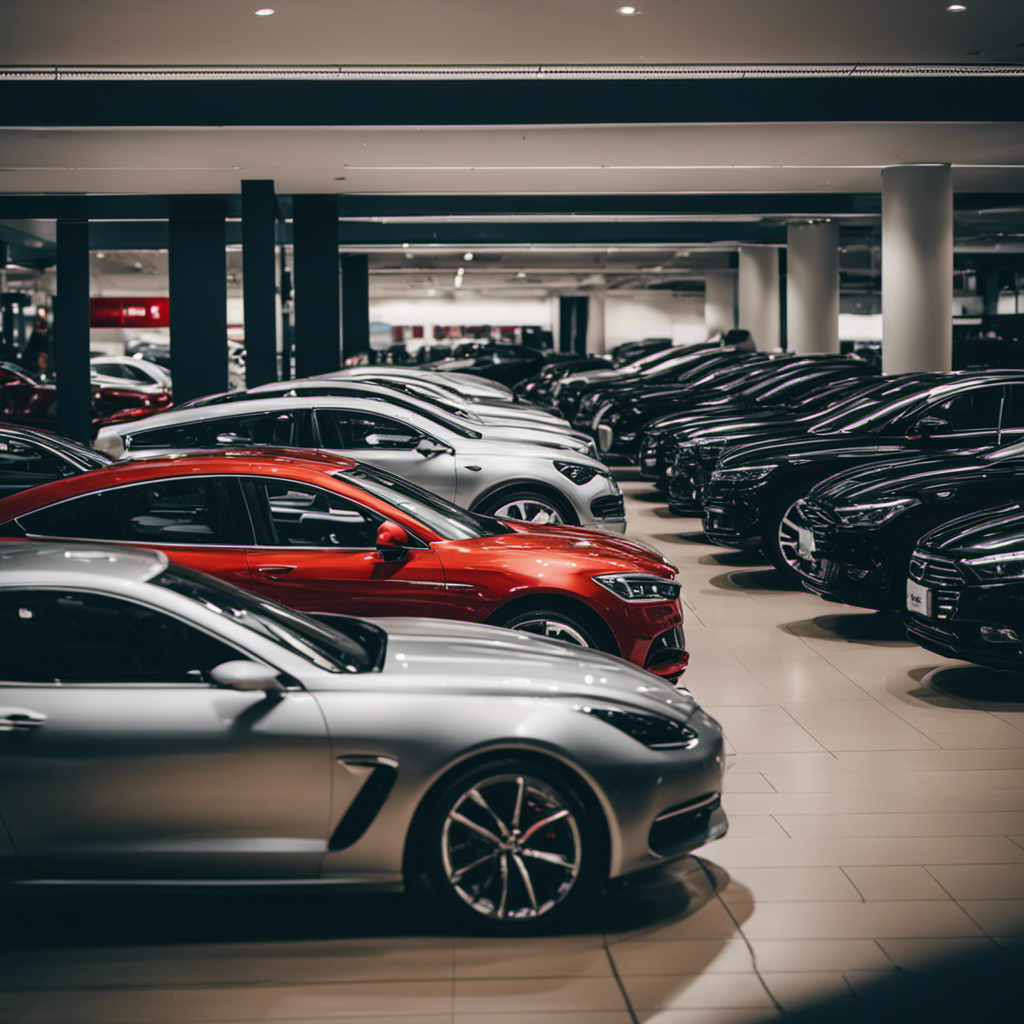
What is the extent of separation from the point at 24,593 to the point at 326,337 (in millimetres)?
18827

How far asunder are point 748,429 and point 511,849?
965 centimetres

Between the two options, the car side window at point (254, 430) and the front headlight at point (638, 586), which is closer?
the front headlight at point (638, 586)

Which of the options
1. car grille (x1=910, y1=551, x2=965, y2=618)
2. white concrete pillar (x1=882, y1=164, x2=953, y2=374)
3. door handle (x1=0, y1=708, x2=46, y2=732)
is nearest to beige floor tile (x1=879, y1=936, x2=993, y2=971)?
door handle (x1=0, y1=708, x2=46, y2=732)

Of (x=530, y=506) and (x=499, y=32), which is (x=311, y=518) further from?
(x=499, y=32)

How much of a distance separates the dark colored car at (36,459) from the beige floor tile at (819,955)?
7942 millimetres

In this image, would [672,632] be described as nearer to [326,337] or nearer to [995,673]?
[995,673]

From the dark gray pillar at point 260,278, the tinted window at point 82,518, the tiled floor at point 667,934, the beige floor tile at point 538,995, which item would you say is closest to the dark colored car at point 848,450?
the tiled floor at point 667,934

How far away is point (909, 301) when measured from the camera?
17.5 meters

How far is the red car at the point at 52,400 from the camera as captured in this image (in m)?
22.6

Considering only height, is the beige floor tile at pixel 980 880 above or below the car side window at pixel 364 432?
below

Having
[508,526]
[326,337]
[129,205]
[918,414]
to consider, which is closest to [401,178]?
[326,337]

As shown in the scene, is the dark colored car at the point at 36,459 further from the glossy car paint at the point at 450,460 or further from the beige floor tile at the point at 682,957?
the beige floor tile at the point at 682,957

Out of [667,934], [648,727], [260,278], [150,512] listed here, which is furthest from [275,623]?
[260,278]

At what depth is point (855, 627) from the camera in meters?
9.43
